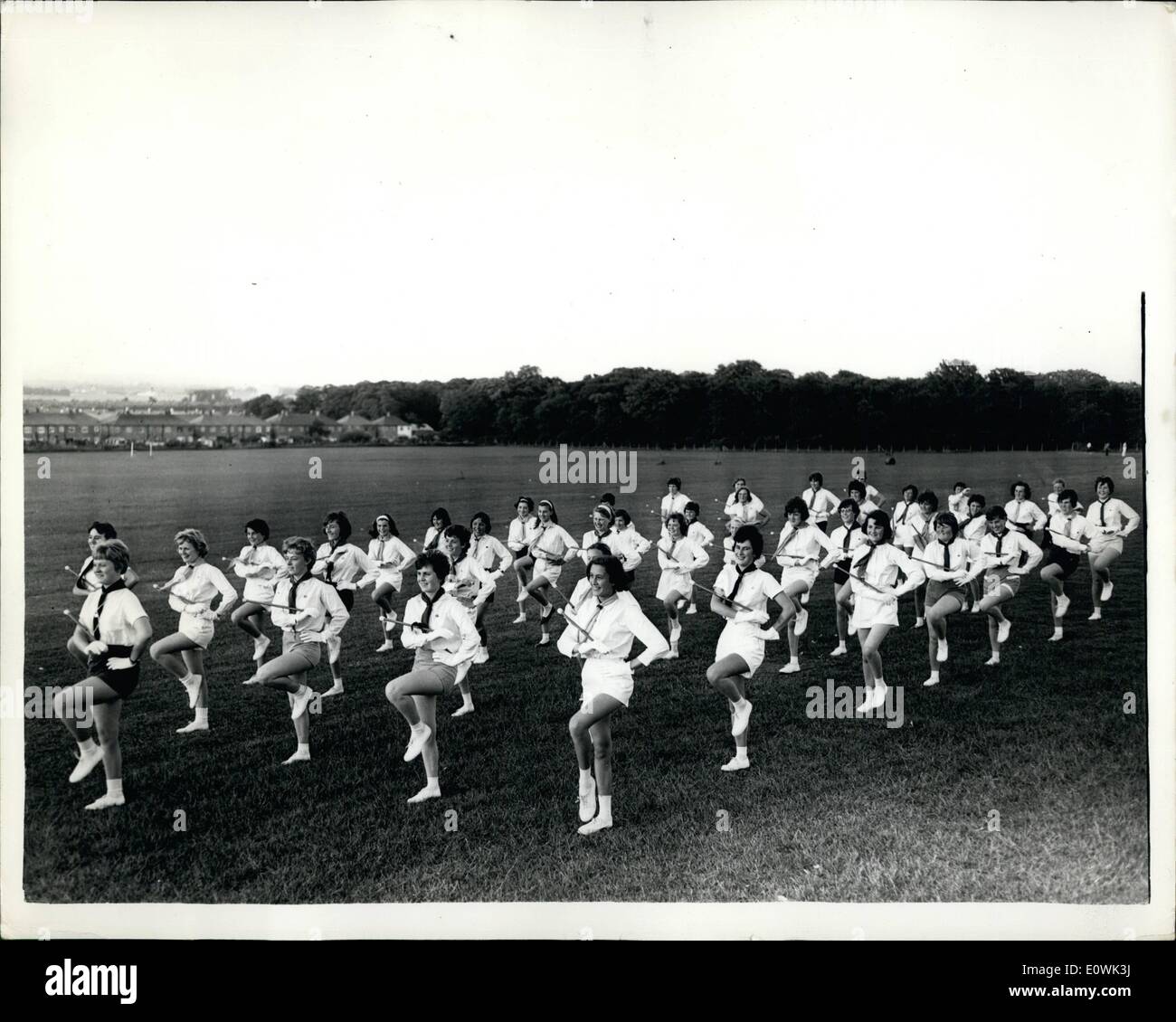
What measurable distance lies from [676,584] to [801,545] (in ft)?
5.22

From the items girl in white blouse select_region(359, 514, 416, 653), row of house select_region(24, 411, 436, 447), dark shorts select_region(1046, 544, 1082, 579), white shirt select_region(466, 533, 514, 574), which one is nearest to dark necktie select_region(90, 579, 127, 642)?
row of house select_region(24, 411, 436, 447)

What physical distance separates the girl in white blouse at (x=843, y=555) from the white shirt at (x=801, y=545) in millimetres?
143

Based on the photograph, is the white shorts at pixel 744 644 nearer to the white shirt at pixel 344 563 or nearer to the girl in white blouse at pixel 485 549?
the girl in white blouse at pixel 485 549

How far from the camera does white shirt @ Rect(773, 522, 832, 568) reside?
10.8m

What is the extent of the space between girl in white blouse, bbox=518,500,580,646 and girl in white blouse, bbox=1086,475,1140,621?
6.02 metres

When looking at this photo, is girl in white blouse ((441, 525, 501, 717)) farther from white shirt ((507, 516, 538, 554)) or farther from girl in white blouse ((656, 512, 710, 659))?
girl in white blouse ((656, 512, 710, 659))

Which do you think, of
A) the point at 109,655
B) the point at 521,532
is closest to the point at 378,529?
the point at 521,532

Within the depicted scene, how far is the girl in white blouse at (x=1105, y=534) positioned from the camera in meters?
9.93

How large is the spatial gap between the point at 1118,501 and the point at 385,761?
7948mm

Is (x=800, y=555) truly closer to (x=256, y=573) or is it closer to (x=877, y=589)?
(x=877, y=589)

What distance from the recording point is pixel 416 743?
7.81 meters
